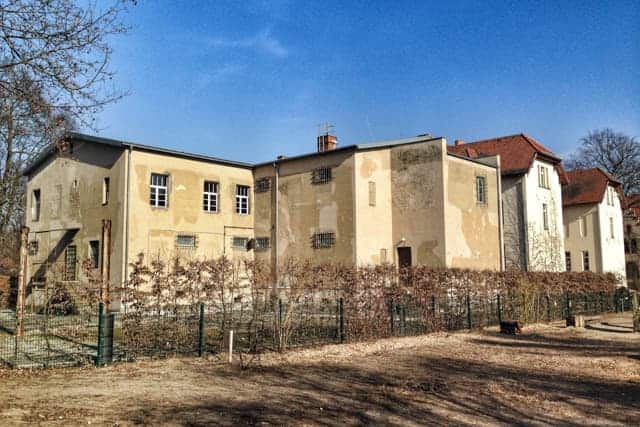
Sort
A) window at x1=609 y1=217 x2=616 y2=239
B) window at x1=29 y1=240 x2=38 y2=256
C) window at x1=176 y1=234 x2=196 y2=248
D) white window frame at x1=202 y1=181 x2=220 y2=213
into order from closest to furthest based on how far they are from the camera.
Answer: window at x1=176 y1=234 x2=196 y2=248 → white window frame at x1=202 y1=181 x2=220 y2=213 → window at x1=29 y1=240 x2=38 y2=256 → window at x1=609 y1=217 x2=616 y2=239

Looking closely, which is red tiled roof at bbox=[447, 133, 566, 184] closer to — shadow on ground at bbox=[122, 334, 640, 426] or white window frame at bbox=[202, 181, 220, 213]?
white window frame at bbox=[202, 181, 220, 213]

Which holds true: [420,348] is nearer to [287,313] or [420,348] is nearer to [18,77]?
[287,313]

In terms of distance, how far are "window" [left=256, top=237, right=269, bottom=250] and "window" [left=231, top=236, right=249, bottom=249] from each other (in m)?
0.59

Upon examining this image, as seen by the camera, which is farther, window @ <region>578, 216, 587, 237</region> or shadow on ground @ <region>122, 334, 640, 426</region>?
window @ <region>578, 216, 587, 237</region>

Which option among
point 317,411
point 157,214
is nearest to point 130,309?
point 317,411

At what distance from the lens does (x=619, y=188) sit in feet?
146

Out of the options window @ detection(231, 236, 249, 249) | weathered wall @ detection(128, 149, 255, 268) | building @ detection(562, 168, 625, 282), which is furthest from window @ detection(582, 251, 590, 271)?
window @ detection(231, 236, 249, 249)

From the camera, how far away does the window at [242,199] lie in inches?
1157

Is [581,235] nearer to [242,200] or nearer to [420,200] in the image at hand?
[420,200]

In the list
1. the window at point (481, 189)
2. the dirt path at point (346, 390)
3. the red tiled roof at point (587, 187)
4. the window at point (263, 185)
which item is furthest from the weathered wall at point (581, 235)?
the dirt path at point (346, 390)

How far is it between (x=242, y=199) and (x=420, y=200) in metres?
9.48

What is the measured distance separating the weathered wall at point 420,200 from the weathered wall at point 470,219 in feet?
1.68

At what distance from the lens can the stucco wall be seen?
32281 mm

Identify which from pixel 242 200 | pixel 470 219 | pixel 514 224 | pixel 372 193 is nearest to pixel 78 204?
pixel 242 200
